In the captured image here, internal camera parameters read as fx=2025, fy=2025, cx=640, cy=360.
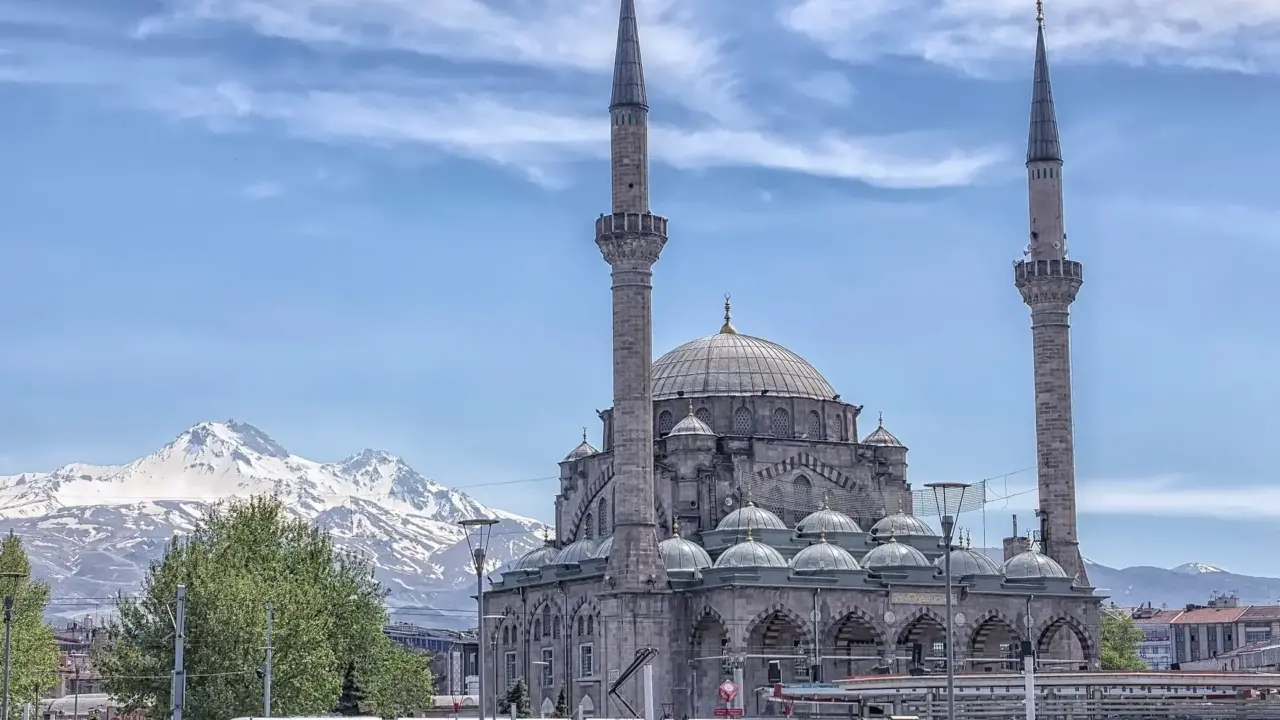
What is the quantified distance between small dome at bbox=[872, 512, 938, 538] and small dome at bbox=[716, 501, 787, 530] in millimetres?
5681

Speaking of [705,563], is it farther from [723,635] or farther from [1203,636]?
[1203,636]

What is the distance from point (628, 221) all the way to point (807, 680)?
737 inches

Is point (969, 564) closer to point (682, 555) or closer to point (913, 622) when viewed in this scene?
point (913, 622)

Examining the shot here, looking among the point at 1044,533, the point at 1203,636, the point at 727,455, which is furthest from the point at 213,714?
the point at 1203,636

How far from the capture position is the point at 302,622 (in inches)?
2581

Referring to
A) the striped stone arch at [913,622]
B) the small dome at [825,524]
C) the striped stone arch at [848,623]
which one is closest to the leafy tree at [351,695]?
the striped stone arch at [848,623]

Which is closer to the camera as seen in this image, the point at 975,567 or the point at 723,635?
the point at 723,635

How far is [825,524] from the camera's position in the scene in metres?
85.9

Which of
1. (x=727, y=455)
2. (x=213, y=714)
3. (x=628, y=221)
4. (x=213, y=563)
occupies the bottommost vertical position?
(x=213, y=714)

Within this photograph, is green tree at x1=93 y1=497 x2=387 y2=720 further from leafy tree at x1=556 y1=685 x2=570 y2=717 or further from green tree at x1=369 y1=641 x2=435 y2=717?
leafy tree at x1=556 y1=685 x2=570 y2=717

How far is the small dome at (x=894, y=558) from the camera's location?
81062 mm

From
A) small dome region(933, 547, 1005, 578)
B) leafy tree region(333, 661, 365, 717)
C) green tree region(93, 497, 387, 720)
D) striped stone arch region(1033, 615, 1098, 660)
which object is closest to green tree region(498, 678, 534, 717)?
leafy tree region(333, 661, 365, 717)

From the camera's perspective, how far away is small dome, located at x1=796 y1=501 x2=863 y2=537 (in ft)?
281

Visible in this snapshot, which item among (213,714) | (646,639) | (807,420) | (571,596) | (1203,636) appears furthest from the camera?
→ (1203,636)
